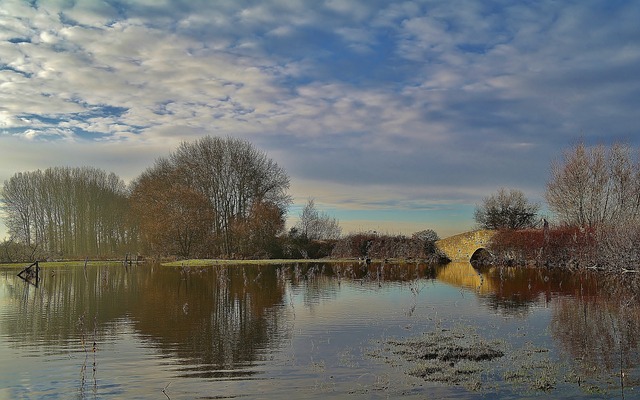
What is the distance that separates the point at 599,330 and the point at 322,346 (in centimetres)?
723

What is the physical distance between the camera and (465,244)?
185ft

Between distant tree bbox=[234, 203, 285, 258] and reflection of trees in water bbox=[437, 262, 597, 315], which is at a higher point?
distant tree bbox=[234, 203, 285, 258]

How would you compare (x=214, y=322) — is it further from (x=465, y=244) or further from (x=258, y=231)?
(x=465, y=244)

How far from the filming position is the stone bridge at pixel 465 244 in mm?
54531

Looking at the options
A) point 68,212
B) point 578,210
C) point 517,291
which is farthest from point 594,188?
point 68,212

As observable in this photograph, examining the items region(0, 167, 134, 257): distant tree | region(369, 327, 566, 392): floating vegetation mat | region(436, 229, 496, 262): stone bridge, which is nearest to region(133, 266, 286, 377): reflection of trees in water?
region(369, 327, 566, 392): floating vegetation mat

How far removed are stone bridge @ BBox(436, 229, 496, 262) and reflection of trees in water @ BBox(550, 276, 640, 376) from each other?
105ft

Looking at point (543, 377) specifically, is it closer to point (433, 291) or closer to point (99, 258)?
point (433, 291)

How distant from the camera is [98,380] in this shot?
999 centimetres

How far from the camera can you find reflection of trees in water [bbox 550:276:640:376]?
10.8 meters

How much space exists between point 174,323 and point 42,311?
6.35 metres

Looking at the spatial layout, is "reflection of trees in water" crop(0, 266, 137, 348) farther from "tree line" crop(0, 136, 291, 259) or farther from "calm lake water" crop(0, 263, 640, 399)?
"tree line" crop(0, 136, 291, 259)

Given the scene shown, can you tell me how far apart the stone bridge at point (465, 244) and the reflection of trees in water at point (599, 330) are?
3191 centimetres

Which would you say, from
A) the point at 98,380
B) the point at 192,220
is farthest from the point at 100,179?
the point at 98,380
